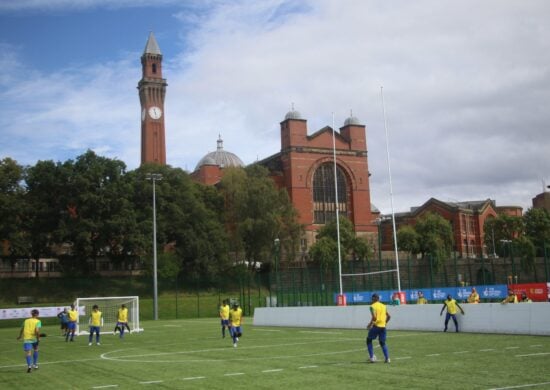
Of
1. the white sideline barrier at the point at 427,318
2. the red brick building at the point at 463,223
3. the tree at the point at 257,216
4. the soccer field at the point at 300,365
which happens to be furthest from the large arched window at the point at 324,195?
the soccer field at the point at 300,365

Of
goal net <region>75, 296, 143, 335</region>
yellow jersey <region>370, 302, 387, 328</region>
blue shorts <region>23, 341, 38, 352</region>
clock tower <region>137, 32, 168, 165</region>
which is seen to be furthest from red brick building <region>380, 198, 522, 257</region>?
blue shorts <region>23, 341, 38, 352</region>

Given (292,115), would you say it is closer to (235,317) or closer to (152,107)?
(152,107)

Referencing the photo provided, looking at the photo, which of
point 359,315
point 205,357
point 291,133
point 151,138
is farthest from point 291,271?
point 151,138

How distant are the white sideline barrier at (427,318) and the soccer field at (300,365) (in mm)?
1076

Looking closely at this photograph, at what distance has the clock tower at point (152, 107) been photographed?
102312mm

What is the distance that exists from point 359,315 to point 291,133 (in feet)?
201

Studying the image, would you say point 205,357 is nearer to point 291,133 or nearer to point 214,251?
Result: point 214,251

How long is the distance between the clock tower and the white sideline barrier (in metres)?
68.9

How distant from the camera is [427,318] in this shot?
1067 inches

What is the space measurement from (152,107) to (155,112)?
97 centimetres

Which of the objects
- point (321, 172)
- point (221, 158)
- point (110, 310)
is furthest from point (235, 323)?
point (221, 158)

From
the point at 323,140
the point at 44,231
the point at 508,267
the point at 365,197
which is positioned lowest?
the point at 508,267

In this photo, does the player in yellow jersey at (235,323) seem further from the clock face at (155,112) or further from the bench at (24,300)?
the clock face at (155,112)

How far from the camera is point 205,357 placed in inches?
765
